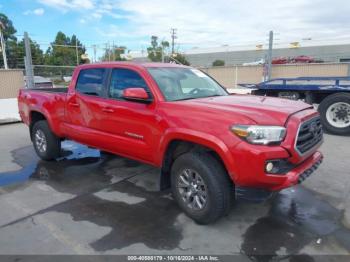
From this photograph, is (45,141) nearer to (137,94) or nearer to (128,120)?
(128,120)

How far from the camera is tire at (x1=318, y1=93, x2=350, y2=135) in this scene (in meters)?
8.11

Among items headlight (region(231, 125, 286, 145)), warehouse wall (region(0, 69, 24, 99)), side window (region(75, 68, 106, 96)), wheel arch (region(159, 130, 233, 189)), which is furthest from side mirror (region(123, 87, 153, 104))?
warehouse wall (region(0, 69, 24, 99))

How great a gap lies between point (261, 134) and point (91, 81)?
118 inches

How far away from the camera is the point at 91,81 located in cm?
504

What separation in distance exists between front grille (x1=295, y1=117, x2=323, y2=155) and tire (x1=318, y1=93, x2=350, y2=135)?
4794 millimetres

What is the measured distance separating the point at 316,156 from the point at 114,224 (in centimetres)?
252

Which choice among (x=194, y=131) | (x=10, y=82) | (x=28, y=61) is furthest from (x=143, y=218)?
(x=10, y=82)

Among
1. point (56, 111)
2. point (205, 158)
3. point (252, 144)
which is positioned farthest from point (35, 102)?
point (252, 144)

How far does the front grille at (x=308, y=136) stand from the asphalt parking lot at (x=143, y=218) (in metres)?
0.90

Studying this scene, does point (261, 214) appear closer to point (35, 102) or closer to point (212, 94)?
point (212, 94)

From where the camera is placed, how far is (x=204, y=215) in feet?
11.7

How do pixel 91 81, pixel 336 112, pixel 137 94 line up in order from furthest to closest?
pixel 336 112, pixel 91 81, pixel 137 94

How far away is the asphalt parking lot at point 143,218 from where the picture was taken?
Answer: 10.5 ft

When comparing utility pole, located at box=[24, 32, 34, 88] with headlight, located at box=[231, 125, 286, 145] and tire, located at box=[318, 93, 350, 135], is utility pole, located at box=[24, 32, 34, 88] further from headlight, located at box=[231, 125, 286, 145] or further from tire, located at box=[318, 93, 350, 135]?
headlight, located at box=[231, 125, 286, 145]
